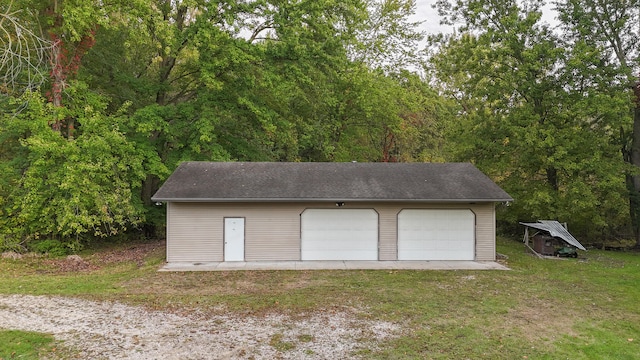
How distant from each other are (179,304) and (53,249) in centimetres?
870

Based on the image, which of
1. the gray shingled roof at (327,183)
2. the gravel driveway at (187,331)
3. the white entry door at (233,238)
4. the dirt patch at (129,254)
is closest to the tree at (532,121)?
the gray shingled roof at (327,183)

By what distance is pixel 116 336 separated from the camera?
6414mm

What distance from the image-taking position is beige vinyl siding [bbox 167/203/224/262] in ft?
41.5

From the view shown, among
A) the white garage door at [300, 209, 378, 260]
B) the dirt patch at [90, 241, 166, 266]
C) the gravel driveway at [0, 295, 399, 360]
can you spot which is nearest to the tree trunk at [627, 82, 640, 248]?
the white garage door at [300, 209, 378, 260]

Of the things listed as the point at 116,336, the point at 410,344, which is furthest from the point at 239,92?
the point at 410,344

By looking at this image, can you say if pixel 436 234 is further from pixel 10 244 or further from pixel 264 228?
pixel 10 244

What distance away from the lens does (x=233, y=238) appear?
1284cm

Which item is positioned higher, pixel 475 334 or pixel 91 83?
pixel 91 83

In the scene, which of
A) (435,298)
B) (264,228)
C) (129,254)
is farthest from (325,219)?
(129,254)

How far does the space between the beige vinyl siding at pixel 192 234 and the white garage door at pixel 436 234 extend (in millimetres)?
6286

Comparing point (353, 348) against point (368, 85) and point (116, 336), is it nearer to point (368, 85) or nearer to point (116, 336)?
point (116, 336)

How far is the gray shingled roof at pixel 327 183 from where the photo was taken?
12586 millimetres

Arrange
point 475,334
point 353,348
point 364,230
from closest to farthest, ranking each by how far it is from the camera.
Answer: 1. point 353,348
2. point 475,334
3. point 364,230

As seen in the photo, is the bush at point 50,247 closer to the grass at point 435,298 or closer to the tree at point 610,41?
the grass at point 435,298
